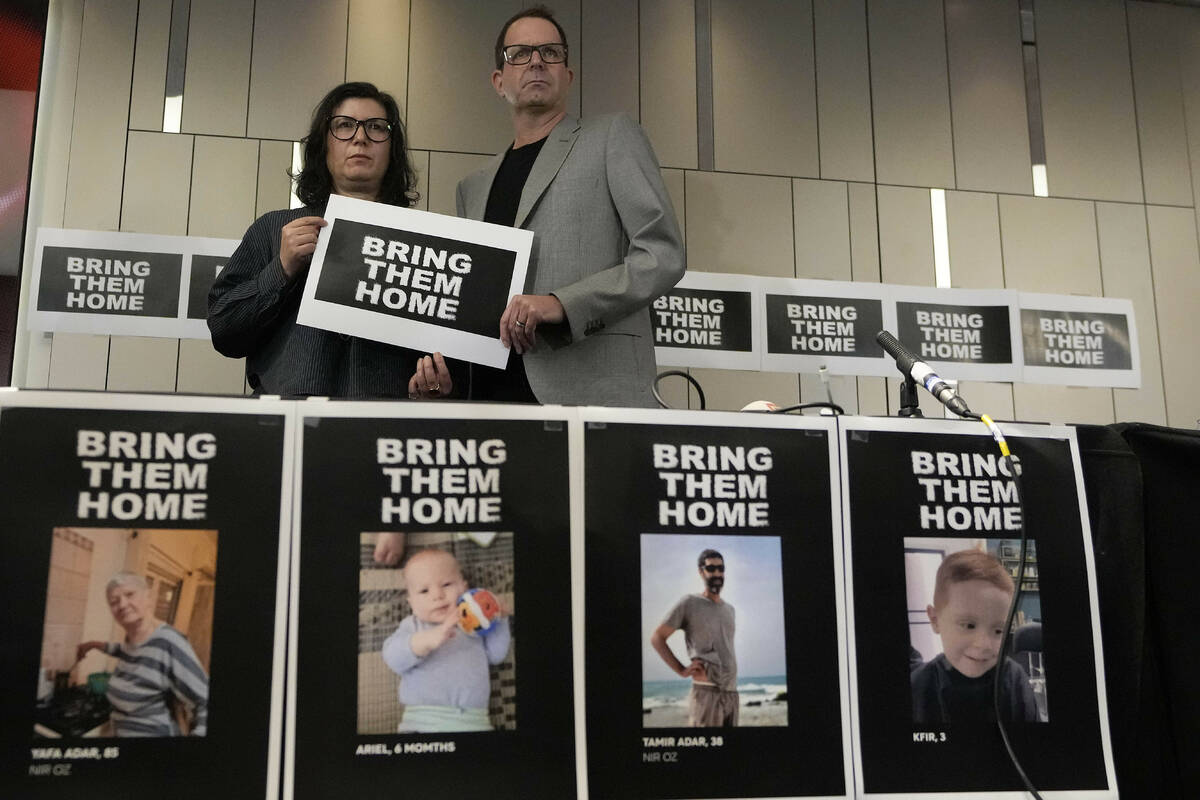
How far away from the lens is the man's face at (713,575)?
50.8 inches

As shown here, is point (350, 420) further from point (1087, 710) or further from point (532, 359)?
point (1087, 710)

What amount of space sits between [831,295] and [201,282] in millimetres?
1901

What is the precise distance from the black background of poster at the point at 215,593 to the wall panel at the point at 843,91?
2.82 metres

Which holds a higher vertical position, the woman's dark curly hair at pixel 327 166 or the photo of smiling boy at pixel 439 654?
the woman's dark curly hair at pixel 327 166

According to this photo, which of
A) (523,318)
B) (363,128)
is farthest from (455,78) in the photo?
(523,318)

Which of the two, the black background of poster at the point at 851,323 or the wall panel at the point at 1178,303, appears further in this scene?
the wall panel at the point at 1178,303

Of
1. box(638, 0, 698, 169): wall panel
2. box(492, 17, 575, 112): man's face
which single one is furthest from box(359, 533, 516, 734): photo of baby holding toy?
box(638, 0, 698, 169): wall panel

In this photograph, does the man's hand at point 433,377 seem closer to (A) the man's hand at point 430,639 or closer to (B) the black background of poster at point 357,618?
(B) the black background of poster at point 357,618

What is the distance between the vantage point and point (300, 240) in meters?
1.84

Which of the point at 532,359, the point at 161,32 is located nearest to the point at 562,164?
the point at 532,359

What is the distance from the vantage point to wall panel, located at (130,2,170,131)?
3.24 m

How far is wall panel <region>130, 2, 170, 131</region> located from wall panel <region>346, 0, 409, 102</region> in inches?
21.4

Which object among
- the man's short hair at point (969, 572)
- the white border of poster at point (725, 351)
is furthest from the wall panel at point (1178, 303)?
the man's short hair at point (969, 572)

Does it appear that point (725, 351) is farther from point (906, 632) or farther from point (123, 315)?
point (906, 632)
